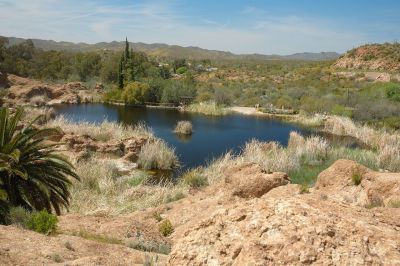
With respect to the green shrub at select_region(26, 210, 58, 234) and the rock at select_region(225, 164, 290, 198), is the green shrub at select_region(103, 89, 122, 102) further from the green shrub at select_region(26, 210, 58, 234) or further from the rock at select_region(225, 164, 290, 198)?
the green shrub at select_region(26, 210, 58, 234)

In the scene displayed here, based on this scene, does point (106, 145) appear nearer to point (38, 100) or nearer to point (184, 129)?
point (184, 129)

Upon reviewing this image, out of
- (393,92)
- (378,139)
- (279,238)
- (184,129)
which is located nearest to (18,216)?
(279,238)

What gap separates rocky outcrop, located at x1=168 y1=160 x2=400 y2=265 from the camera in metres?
3.09

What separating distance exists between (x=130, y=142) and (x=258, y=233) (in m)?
16.9

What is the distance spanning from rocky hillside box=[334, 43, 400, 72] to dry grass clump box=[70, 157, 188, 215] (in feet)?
205

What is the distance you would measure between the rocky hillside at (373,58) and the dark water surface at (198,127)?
4241 centimetres

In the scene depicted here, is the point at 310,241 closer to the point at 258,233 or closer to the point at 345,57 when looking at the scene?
the point at 258,233

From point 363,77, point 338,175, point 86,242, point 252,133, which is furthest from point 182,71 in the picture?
point 86,242

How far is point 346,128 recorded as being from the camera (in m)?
27.5

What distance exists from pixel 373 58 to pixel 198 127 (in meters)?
54.5

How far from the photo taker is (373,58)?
75.1 metres

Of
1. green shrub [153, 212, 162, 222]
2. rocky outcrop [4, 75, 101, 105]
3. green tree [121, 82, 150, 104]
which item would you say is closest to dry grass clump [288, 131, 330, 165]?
green shrub [153, 212, 162, 222]

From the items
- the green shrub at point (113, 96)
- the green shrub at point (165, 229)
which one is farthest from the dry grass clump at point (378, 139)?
the green shrub at point (113, 96)

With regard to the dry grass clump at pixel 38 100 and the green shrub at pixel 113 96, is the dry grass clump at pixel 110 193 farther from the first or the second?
the green shrub at pixel 113 96
